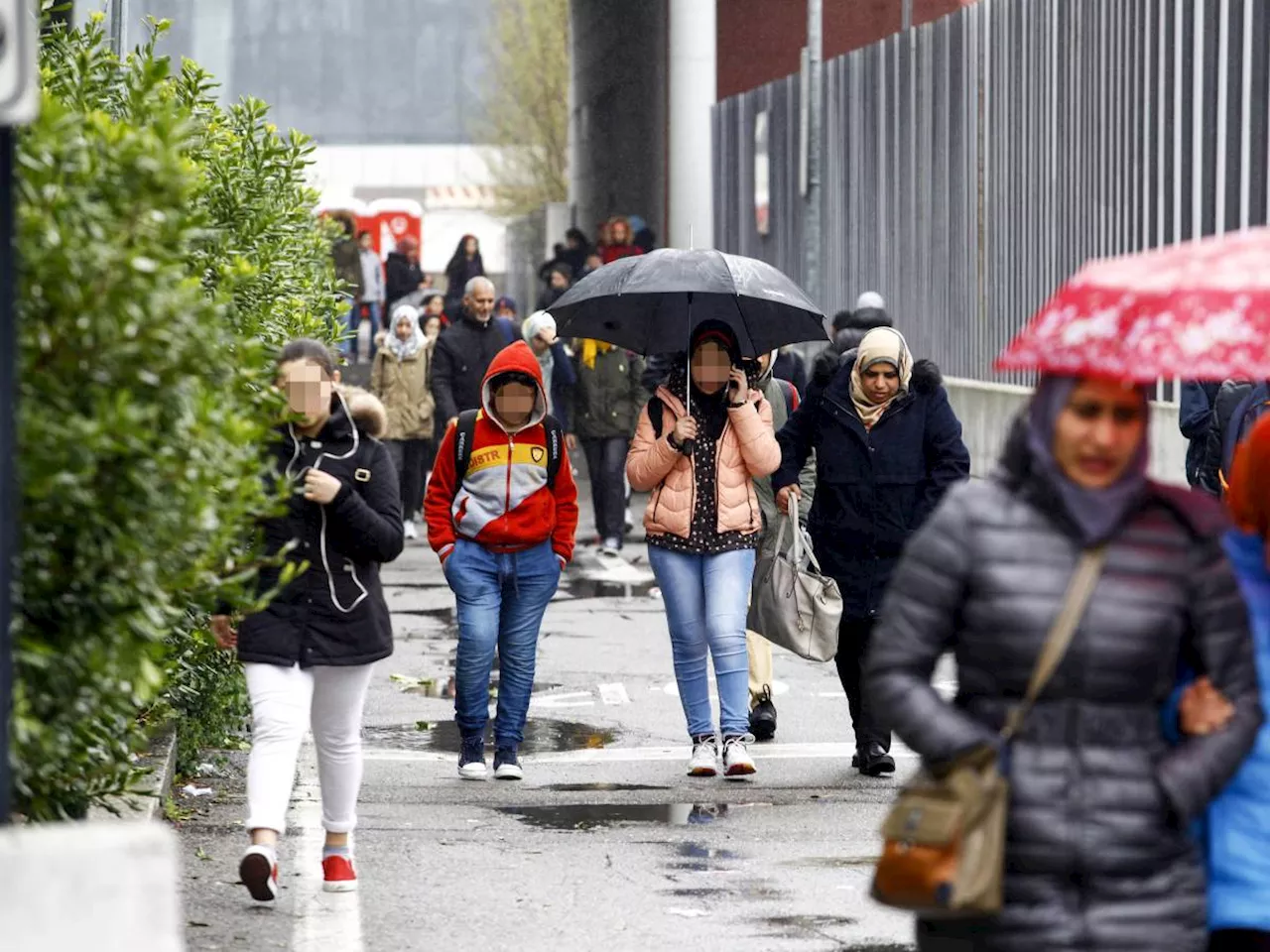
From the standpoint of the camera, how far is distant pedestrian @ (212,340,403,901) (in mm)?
7027

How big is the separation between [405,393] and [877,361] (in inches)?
383

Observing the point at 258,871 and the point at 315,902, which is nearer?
the point at 258,871

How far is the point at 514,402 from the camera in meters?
9.14

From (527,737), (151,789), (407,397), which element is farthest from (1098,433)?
(407,397)

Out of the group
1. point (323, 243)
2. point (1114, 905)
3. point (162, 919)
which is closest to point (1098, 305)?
point (1114, 905)

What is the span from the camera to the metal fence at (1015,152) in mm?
15703

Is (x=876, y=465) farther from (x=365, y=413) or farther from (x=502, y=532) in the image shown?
(x=365, y=413)

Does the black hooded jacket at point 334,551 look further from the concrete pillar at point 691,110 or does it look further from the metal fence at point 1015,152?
the concrete pillar at point 691,110

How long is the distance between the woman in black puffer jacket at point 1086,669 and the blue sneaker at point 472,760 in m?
5.43

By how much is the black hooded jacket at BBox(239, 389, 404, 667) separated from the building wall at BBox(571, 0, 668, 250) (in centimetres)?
3114

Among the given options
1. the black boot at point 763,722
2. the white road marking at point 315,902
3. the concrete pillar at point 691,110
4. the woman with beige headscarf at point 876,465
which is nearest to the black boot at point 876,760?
the woman with beige headscarf at point 876,465

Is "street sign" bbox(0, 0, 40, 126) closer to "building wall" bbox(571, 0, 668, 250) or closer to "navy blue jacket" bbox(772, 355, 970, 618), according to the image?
"navy blue jacket" bbox(772, 355, 970, 618)

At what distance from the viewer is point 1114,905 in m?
4.06

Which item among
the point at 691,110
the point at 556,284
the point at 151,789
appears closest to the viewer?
the point at 151,789
